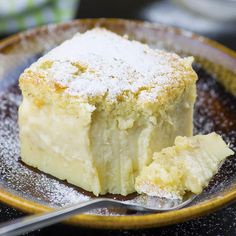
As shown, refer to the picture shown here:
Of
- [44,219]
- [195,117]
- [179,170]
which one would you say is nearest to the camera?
[44,219]

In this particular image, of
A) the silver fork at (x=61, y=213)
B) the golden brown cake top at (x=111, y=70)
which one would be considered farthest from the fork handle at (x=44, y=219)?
the golden brown cake top at (x=111, y=70)

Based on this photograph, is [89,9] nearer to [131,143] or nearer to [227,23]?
[227,23]

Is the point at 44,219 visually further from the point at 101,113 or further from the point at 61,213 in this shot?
the point at 101,113

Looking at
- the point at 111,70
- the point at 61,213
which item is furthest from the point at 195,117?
the point at 61,213

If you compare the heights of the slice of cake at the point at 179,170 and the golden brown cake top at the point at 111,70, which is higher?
the golden brown cake top at the point at 111,70

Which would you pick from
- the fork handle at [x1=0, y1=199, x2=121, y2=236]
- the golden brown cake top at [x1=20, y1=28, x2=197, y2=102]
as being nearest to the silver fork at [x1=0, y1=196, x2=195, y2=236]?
the fork handle at [x1=0, y1=199, x2=121, y2=236]

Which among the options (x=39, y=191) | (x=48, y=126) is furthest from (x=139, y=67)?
(x=39, y=191)

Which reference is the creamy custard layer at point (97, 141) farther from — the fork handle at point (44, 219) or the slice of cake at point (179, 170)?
the fork handle at point (44, 219)
